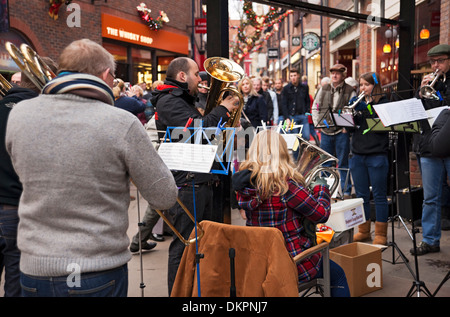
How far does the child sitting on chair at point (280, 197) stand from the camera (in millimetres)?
2926

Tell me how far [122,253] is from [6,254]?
111 cm

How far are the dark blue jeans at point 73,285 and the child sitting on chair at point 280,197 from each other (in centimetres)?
120

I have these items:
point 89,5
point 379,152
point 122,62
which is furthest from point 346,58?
point 379,152

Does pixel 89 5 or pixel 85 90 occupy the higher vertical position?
pixel 89 5

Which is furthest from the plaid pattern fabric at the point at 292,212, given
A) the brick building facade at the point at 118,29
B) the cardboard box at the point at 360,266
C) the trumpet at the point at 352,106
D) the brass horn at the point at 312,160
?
the brick building facade at the point at 118,29

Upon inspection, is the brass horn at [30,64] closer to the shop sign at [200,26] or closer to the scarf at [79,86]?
the scarf at [79,86]

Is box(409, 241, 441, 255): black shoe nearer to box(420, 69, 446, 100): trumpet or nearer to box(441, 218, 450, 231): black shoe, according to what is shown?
box(441, 218, 450, 231): black shoe

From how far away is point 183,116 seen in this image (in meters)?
3.48

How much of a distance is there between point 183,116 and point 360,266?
1.96 meters

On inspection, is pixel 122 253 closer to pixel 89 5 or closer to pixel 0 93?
pixel 0 93

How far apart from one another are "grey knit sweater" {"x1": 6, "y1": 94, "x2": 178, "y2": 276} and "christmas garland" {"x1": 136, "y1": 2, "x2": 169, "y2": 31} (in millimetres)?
16142

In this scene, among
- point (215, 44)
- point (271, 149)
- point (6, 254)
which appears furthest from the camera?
point (215, 44)

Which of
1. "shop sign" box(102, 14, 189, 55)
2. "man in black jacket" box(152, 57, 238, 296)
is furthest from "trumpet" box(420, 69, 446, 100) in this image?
"shop sign" box(102, 14, 189, 55)

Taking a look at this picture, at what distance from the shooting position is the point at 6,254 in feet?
8.98
